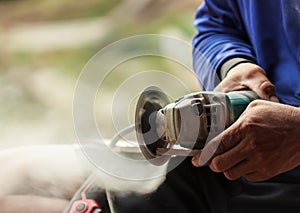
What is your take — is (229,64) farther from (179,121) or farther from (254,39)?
(179,121)

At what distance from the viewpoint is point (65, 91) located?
1.97 meters

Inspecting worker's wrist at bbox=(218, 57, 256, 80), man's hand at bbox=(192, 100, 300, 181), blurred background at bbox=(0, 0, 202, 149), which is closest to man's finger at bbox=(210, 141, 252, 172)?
man's hand at bbox=(192, 100, 300, 181)

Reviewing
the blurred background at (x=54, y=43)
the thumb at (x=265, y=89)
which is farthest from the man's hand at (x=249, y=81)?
the blurred background at (x=54, y=43)

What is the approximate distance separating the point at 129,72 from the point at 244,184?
221 millimetres

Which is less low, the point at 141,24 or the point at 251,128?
the point at 251,128

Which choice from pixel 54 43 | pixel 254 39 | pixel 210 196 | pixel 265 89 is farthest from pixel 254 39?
pixel 54 43

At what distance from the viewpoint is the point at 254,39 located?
91cm

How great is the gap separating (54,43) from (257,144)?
161 centimetres

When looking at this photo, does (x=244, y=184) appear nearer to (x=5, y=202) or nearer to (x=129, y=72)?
(x=129, y=72)

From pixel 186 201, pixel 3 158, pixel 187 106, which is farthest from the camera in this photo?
pixel 3 158

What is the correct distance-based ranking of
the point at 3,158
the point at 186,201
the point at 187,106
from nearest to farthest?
the point at 187,106
the point at 186,201
the point at 3,158

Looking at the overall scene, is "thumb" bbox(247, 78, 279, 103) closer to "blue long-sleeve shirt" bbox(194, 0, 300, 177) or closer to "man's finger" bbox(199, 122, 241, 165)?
"blue long-sleeve shirt" bbox(194, 0, 300, 177)

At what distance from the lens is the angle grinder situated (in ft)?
2.18

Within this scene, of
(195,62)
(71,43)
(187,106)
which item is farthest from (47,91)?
(187,106)
